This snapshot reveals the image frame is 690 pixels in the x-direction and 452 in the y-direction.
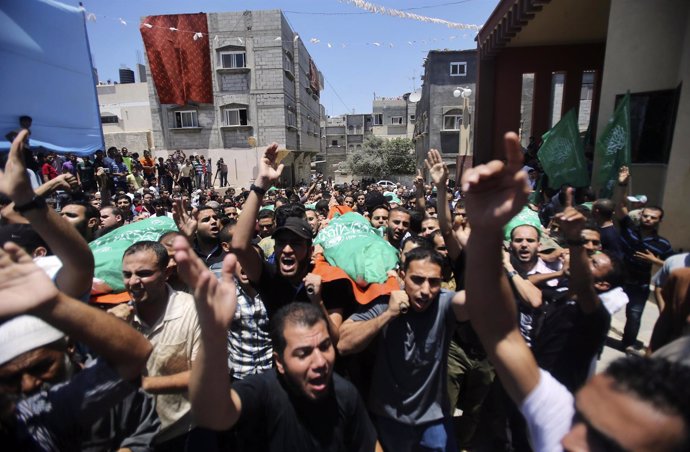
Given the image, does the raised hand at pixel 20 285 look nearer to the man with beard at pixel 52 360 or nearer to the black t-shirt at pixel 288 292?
the man with beard at pixel 52 360

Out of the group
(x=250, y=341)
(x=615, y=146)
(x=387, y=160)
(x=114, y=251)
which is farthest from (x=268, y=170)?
(x=387, y=160)

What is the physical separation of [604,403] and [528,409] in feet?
0.99

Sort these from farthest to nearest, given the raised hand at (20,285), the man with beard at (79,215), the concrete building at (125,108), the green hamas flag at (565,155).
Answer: the concrete building at (125,108)
the green hamas flag at (565,155)
the man with beard at (79,215)
the raised hand at (20,285)

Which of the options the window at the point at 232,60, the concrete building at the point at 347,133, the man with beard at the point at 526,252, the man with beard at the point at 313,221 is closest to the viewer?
the man with beard at the point at 526,252

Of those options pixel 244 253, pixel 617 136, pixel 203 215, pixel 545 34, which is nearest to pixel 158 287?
pixel 244 253

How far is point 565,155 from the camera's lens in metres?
7.18

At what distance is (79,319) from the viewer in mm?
1271

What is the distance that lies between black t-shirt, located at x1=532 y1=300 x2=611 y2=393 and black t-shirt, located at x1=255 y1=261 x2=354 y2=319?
1.11 meters

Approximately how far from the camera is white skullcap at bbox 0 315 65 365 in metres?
1.28

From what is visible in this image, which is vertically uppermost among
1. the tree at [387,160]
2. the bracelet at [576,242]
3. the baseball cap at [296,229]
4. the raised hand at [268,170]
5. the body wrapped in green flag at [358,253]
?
the raised hand at [268,170]

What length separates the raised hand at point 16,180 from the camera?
171 centimetres

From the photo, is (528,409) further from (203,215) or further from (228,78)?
(228,78)

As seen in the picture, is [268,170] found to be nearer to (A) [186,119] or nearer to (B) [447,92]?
(A) [186,119]

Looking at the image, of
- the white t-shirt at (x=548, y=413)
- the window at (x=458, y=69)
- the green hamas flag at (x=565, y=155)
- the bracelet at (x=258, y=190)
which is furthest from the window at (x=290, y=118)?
the white t-shirt at (x=548, y=413)
